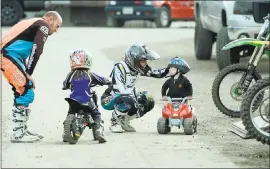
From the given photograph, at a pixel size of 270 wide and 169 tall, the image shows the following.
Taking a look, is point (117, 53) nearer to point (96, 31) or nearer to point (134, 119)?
point (96, 31)

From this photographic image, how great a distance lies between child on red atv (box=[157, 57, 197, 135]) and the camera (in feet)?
38.2

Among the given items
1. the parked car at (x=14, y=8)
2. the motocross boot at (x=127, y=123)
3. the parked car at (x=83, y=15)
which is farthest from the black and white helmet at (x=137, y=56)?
the parked car at (x=83, y=15)

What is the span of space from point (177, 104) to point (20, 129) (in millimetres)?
1751

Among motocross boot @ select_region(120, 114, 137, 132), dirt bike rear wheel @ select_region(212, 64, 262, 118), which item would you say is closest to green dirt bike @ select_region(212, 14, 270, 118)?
dirt bike rear wheel @ select_region(212, 64, 262, 118)

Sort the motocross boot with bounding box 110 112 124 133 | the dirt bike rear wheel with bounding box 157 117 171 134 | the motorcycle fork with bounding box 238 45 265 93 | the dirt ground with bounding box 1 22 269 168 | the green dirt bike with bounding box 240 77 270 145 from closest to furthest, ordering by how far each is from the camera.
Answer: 1. the dirt ground with bounding box 1 22 269 168
2. the green dirt bike with bounding box 240 77 270 145
3. the dirt bike rear wheel with bounding box 157 117 171 134
4. the motocross boot with bounding box 110 112 124 133
5. the motorcycle fork with bounding box 238 45 265 93

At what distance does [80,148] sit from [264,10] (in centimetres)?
746

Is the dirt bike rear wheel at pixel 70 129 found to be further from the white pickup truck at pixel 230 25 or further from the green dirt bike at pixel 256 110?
the white pickup truck at pixel 230 25

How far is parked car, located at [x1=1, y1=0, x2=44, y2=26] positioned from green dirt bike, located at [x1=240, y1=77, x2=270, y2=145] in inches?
854

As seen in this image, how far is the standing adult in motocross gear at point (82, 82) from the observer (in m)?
11.2

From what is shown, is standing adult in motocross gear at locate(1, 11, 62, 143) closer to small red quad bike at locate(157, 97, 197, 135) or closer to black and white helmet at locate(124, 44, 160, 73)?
black and white helmet at locate(124, 44, 160, 73)

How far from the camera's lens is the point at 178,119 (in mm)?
11664

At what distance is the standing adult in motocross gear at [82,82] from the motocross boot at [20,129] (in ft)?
1.55

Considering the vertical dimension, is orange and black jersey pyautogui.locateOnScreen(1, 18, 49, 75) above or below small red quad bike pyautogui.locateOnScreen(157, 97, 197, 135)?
above

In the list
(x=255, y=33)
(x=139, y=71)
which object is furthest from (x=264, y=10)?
(x=139, y=71)
